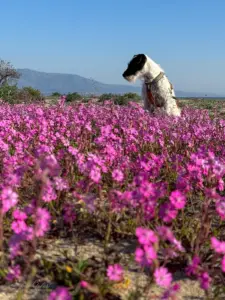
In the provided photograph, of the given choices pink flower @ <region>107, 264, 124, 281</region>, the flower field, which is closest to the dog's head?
the flower field

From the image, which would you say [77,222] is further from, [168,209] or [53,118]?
[53,118]

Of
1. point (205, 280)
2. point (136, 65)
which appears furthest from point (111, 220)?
point (136, 65)

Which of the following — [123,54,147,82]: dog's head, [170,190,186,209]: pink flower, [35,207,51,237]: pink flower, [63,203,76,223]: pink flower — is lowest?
[63,203,76,223]: pink flower

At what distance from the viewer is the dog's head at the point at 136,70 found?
11.9m

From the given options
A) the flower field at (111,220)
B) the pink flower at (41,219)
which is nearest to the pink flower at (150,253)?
the flower field at (111,220)

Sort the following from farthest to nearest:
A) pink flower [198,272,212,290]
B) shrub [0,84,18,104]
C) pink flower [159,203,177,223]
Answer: shrub [0,84,18,104], pink flower [159,203,177,223], pink flower [198,272,212,290]

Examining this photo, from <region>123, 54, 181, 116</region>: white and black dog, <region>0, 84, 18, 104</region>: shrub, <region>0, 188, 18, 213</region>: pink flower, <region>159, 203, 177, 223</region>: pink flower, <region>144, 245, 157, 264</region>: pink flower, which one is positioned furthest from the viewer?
<region>0, 84, 18, 104</region>: shrub

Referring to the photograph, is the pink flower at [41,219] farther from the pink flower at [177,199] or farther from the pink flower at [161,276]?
the pink flower at [177,199]

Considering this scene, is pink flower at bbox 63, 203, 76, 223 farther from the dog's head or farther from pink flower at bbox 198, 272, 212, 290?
the dog's head

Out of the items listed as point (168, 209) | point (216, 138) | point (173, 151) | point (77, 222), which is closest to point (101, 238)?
point (77, 222)

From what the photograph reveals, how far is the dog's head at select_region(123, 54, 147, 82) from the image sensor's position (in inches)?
470

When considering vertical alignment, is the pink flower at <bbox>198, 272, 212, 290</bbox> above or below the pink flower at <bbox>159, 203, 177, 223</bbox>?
below

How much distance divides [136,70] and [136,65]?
22 centimetres

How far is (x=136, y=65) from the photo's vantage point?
12.1m
